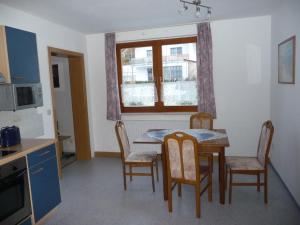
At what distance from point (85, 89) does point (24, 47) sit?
6.31 feet

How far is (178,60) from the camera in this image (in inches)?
186

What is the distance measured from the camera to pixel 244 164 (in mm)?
3068

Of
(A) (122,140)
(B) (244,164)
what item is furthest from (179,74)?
(B) (244,164)

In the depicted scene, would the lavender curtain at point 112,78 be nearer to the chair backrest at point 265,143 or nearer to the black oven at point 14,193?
the black oven at point 14,193

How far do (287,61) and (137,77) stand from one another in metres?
2.67

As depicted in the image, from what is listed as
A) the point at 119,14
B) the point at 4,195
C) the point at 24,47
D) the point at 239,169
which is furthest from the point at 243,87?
the point at 4,195

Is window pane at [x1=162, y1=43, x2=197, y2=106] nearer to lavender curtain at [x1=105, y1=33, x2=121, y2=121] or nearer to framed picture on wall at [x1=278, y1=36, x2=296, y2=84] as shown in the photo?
lavender curtain at [x1=105, y1=33, x2=121, y2=121]

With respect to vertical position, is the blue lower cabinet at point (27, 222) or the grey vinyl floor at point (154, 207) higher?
the blue lower cabinet at point (27, 222)

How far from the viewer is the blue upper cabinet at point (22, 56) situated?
2.86 meters

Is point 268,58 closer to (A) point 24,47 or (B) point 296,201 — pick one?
(B) point 296,201

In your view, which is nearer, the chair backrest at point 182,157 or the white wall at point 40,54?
the chair backrest at point 182,157

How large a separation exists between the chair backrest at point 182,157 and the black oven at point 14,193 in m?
1.49

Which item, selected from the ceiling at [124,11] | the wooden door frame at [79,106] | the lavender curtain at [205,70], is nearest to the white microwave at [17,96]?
the ceiling at [124,11]

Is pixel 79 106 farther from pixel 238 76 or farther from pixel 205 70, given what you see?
pixel 238 76
